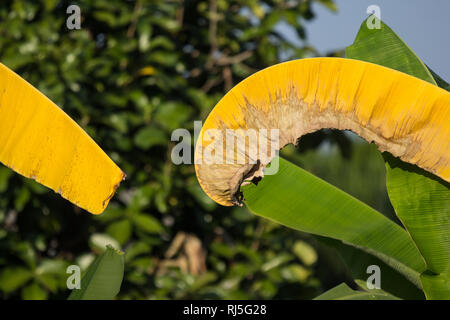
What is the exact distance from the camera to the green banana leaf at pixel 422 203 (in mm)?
949

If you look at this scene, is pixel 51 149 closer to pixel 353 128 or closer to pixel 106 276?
pixel 106 276

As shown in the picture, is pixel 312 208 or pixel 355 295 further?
pixel 355 295

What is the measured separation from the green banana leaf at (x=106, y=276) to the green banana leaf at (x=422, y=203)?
556 mm

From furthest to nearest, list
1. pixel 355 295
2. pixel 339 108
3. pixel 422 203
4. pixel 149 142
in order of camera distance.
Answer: pixel 149 142 → pixel 355 295 → pixel 422 203 → pixel 339 108

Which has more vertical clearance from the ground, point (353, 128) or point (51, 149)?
point (353, 128)

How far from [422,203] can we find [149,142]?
49.7 inches

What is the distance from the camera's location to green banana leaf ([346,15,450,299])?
3.11 ft

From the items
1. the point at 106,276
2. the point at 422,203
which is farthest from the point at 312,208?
the point at 106,276

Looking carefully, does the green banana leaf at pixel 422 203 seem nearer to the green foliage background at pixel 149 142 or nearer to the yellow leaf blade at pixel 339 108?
the yellow leaf blade at pixel 339 108

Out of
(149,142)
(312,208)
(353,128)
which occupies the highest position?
(353,128)

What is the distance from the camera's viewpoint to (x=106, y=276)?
1.06 meters

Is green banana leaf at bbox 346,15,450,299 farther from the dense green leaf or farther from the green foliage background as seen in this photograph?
the green foliage background

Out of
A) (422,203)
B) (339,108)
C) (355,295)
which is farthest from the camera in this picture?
(355,295)
